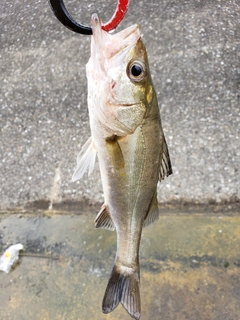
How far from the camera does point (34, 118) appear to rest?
3340 millimetres

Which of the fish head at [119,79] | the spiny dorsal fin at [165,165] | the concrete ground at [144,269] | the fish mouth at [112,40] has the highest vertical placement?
the fish mouth at [112,40]

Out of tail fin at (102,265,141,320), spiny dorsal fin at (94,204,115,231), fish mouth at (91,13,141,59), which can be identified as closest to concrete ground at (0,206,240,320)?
tail fin at (102,265,141,320)

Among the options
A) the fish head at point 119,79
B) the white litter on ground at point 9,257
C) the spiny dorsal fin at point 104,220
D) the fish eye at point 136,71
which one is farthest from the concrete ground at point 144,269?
the fish eye at point 136,71

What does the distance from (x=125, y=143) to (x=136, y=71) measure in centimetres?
33

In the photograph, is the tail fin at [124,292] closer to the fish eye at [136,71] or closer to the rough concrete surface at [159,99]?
the fish eye at [136,71]

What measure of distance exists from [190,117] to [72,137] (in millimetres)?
1103

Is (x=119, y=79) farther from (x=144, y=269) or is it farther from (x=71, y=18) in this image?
(x=144, y=269)

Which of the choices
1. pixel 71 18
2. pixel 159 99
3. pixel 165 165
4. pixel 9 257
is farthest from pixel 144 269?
pixel 71 18

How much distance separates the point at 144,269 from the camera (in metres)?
2.49

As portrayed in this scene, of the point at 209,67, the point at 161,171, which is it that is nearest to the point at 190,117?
the point at 209,67

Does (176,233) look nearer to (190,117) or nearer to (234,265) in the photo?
(234,265)

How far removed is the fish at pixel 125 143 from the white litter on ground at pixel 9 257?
3.88 ft

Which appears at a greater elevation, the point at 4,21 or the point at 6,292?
the point at 4,21

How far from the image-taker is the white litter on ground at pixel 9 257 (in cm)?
260
